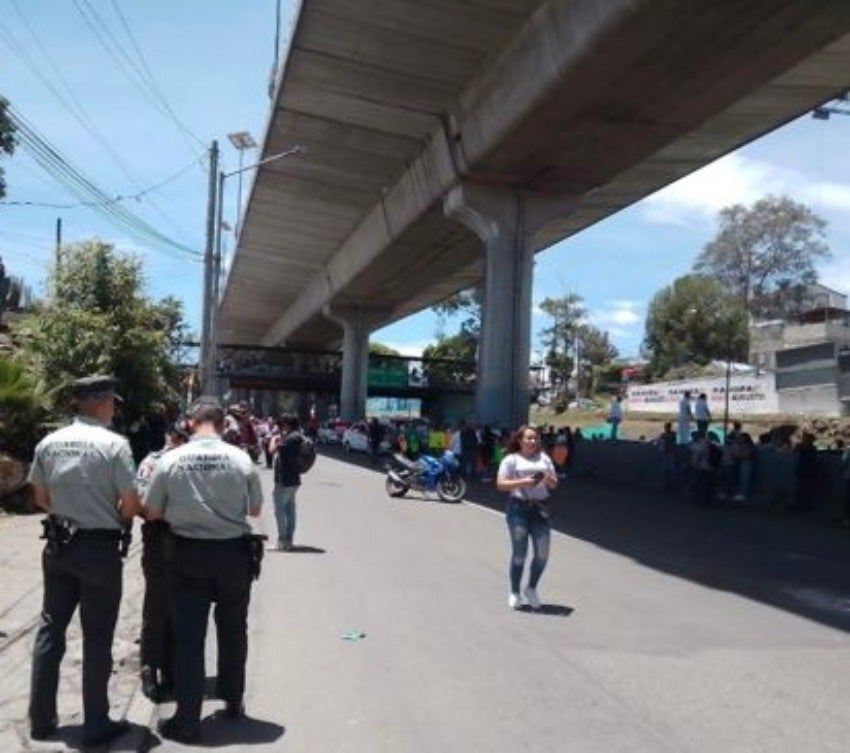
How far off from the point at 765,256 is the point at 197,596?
325 ft

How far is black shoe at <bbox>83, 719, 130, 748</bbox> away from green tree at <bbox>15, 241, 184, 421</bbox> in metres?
16.9

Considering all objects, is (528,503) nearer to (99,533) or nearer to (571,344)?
(99,533)

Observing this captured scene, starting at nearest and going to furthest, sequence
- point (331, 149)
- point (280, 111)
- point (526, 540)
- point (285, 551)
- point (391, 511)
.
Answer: point (526, 540)
point (285, 551)
point (391, 511)
point (280, 111)
point (331, 149)

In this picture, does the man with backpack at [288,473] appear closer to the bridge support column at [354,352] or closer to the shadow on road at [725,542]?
the shadow on road at [725,542]

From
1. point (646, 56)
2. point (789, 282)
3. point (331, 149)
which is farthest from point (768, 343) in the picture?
point (646, 56)

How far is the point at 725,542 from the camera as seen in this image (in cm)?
1794

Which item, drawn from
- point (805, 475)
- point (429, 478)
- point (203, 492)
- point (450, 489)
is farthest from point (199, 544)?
point (805, 475)

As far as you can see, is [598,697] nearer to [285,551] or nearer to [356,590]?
[356,590]

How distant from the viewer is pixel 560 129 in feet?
93.0

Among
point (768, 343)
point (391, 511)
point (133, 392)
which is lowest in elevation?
point (391, 511)

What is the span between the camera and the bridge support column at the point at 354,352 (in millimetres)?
65812

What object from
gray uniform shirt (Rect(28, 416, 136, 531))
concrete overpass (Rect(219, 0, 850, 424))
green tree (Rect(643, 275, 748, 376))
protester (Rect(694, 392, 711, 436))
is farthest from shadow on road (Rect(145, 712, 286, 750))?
green tree (Rect(643, 275, 748, 376))

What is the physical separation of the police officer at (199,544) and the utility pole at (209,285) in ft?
99.6

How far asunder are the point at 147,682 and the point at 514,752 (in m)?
2.24
